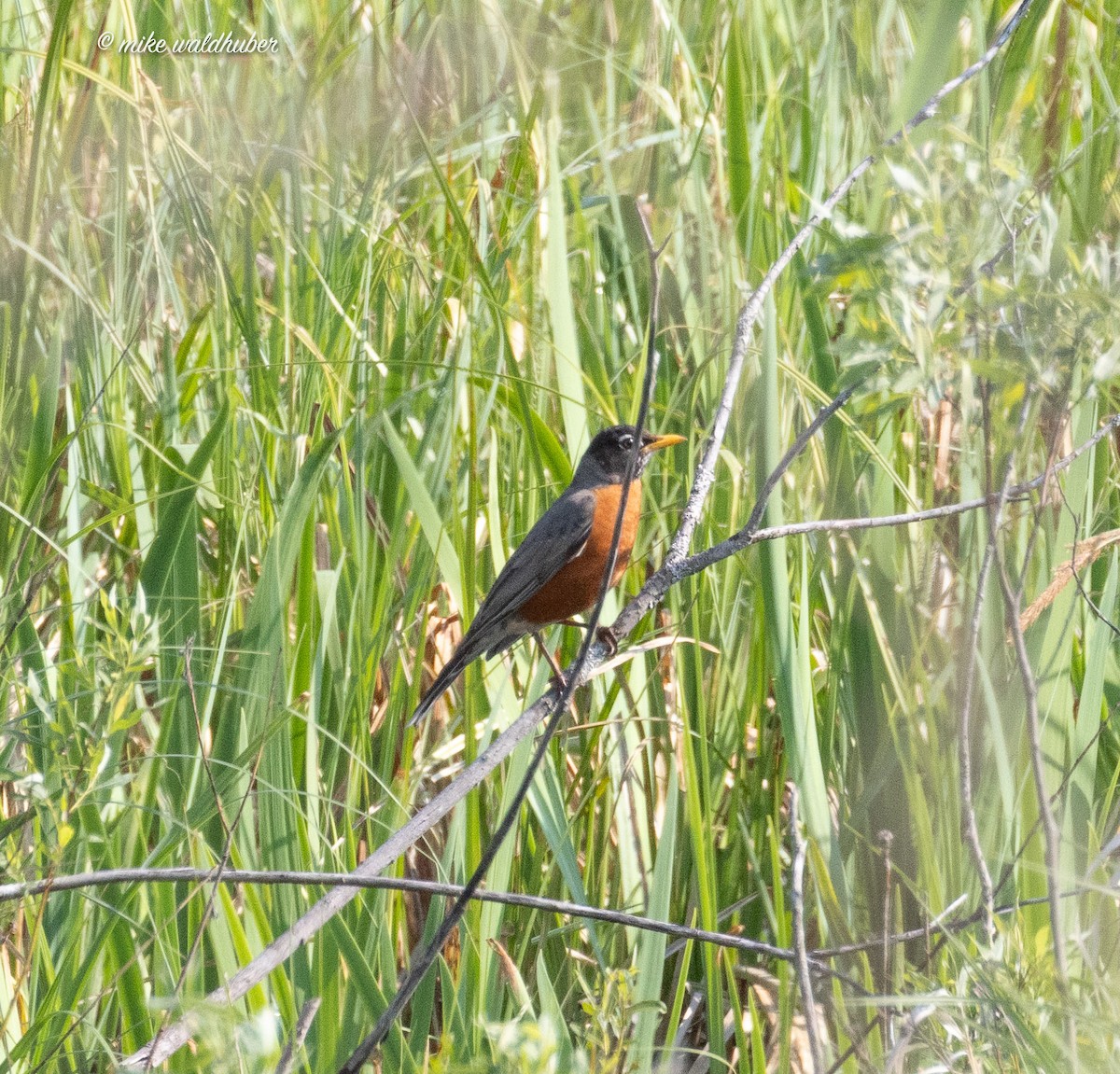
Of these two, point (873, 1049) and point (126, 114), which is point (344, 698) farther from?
point (126, 114)

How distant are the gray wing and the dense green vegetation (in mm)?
105

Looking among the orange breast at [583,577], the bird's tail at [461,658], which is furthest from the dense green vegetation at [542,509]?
the orange breast at [583,577]

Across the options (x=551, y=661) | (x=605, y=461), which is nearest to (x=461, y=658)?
(x=551, y=661)

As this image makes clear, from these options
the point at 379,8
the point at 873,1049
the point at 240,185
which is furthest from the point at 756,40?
the point at 873,1049

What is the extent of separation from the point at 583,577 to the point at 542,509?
2.15 ft

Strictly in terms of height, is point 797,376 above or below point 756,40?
below

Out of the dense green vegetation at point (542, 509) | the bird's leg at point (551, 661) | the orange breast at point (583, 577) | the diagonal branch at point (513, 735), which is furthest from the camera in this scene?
the orange breast at point (583, 577)

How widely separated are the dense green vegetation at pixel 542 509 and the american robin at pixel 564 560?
0.10 meters

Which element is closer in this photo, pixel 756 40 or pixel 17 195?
pixel 17 195

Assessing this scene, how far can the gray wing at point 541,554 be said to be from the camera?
10.6ft

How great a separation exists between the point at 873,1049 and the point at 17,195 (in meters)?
2.66

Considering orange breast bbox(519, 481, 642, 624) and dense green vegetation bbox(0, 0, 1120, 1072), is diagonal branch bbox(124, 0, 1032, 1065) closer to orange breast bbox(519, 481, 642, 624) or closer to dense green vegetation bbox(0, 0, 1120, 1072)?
dense green vegetation bbox(0, 0, 1120, 1072)

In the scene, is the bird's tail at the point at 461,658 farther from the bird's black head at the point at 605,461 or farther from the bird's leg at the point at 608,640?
the bird's black head at the point at 605,461

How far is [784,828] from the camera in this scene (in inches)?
120
